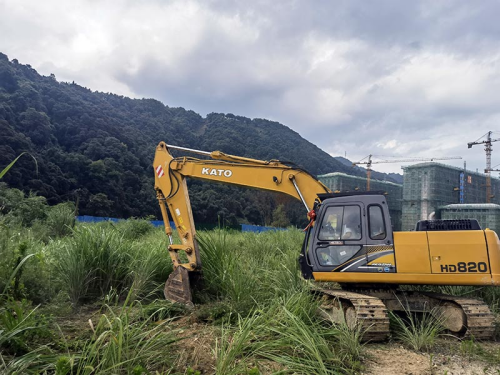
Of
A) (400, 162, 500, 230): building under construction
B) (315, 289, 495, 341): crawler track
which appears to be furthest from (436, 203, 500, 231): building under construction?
(315, 289, 495, 341): crawler track

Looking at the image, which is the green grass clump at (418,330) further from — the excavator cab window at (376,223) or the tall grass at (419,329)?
A: the excavator cab window at (376,223)

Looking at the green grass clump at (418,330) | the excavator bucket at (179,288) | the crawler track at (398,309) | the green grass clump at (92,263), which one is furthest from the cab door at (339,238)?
the green grass clump at (92,263)

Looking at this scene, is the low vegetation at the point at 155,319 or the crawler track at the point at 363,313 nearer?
the low vegetation at the point at 155,319

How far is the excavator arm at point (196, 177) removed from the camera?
613cm

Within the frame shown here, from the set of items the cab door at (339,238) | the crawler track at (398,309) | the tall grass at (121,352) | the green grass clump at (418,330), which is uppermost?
the cab door at (339,238)

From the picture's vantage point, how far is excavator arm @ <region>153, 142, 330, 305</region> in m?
6.13

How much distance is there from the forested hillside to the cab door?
847 inches

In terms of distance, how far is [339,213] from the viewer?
584 centimetres

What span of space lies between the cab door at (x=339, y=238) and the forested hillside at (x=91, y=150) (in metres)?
21.5

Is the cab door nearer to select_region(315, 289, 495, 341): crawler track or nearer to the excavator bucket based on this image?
select_region(315, 289, 495, 341): crawler track


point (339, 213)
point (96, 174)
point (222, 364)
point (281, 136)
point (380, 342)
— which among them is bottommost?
point (380, 342)

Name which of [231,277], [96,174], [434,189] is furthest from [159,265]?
[434,189]

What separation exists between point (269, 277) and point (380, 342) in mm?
1767

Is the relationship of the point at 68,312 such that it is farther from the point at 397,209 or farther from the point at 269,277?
the point at 397,209
